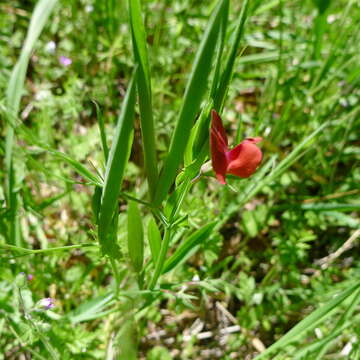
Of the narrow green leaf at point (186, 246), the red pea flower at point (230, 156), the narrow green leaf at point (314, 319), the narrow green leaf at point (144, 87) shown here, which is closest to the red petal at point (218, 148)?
the red pea flower at point (230, 156)

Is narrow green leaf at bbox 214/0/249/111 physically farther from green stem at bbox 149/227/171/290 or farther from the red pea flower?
green stem at bbox 149/227/171/290

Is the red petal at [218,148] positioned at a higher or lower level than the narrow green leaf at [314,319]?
higher

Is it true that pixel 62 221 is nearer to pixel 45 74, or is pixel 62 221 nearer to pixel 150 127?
pixel 45 74

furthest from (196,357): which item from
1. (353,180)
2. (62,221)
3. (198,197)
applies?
(353,180)

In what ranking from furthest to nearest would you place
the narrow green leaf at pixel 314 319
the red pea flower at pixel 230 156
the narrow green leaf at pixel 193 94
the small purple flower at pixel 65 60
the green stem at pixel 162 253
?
the small purple flower at pixel 65 60 → the narrow green leaf at pixel 314 319 → the green stem at pixel 162 253 → the red pea flower at pixel 230 156 → the narrow green leaf at pixel 193 94

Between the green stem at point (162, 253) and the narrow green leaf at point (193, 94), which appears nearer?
the narrow green leaf at point (193, 94)

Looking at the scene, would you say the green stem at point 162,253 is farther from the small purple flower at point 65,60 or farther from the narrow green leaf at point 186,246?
the small purple flower at point 65,60

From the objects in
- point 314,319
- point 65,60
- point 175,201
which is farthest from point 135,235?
point 65,60
